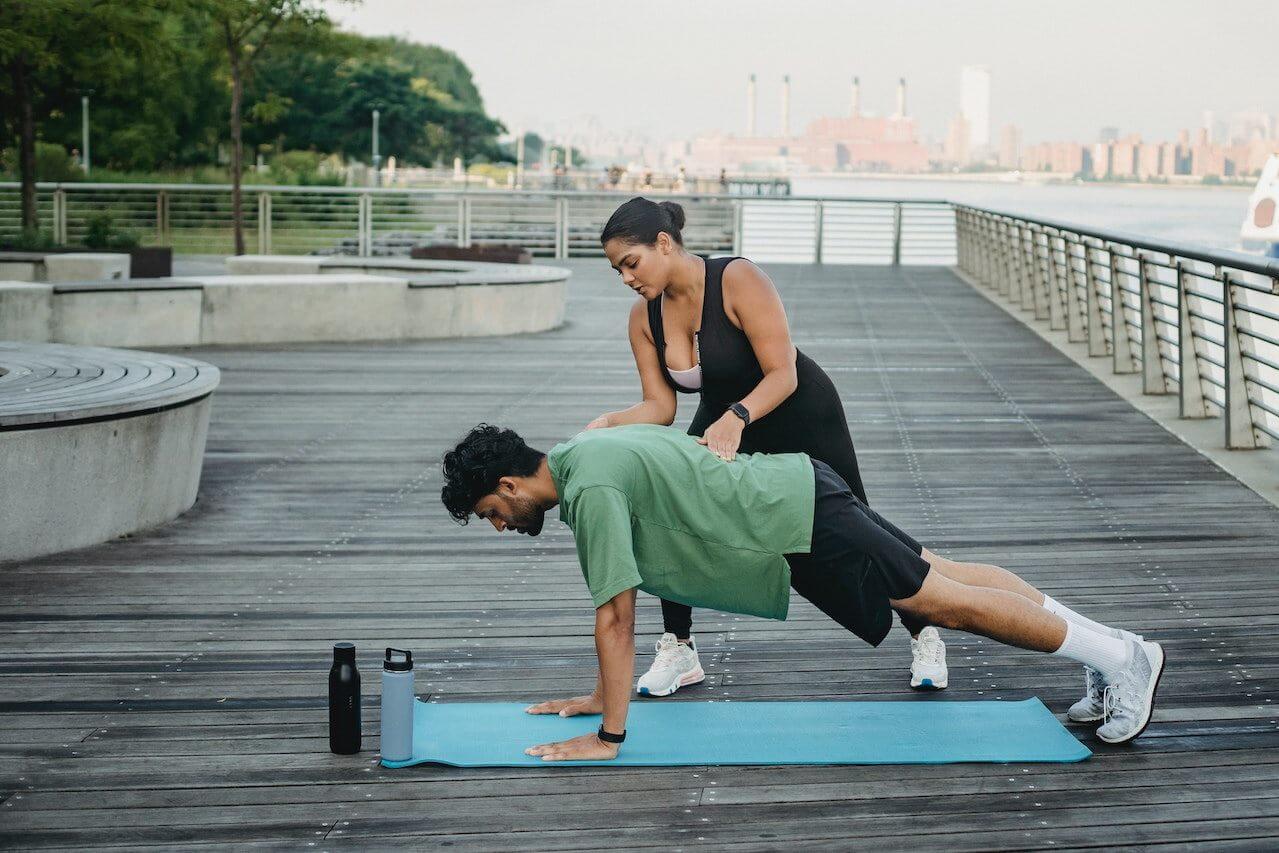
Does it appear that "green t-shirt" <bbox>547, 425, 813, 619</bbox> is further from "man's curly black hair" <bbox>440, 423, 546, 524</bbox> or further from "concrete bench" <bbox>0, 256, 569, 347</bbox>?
"concrete bench" <bbox>0, 256, 569, 347</bbox>

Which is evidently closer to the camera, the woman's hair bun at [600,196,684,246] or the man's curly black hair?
the man's curly black hair

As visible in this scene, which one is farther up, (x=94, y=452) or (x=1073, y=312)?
(x=1073, y=312)

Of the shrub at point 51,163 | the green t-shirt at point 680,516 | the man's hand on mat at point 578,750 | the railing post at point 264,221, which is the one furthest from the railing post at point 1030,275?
the shrub at point 51,163

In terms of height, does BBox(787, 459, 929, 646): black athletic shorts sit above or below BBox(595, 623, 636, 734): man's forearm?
above

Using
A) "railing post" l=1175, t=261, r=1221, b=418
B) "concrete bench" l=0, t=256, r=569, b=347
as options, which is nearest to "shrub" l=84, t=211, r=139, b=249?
"concrete bench" l=0, t=256, r=569, b=347

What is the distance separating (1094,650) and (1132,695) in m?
0.15

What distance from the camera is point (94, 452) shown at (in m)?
6.30

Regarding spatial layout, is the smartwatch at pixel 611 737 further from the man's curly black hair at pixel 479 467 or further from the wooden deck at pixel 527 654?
the man's curly black hair at pixel 479 467

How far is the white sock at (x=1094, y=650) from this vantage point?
4.06 metres

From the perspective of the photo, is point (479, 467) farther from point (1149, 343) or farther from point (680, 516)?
point (1149, 343)

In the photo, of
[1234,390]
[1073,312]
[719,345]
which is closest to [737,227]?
[1073,312]

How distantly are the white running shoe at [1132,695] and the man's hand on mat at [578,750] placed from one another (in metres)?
1.30

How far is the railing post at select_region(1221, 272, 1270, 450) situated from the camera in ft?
27.2

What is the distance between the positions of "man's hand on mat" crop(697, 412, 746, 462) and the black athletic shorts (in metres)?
0.22
